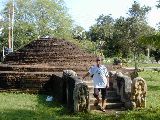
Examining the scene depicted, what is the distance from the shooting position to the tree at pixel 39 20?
52.2m

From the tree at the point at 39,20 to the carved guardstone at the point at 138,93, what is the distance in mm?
37936

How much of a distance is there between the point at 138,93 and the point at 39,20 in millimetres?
39548

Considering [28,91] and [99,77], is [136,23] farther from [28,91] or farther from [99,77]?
[99,77]

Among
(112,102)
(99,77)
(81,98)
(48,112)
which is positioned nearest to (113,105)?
(112,102)

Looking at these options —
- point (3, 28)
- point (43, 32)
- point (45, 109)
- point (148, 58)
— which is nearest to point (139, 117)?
point (45, 109)

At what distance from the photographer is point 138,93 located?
13992mm

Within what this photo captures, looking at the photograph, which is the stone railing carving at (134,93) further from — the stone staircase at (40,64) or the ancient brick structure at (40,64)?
the ancient brick structure at (40,64)

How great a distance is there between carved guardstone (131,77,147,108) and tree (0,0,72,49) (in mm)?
37936

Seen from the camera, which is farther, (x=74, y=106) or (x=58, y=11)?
(x=58, y=11)

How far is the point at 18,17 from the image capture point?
177 feet

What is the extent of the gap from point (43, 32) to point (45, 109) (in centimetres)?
3904

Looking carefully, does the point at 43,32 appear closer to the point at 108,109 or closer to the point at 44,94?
the point at 44,94

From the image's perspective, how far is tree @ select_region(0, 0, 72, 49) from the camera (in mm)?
52219

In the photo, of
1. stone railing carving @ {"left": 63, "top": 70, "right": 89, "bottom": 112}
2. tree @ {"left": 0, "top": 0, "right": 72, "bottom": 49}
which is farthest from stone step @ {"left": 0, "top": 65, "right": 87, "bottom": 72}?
tree @ {"left": 0, "top": 0, "right": 72, "bottom": 49}
